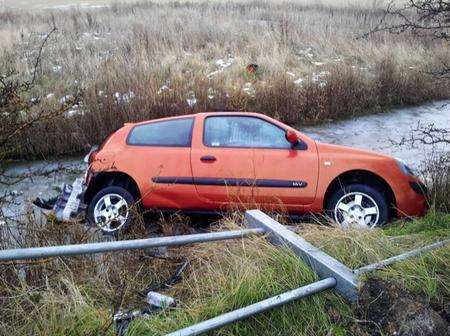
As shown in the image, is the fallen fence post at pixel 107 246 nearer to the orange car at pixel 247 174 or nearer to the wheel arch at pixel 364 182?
the orange car at pixel 247 174

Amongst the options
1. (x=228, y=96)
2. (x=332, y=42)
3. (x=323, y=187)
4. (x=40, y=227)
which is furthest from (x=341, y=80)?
(x=40, y=227)

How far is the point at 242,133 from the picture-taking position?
23.9ft

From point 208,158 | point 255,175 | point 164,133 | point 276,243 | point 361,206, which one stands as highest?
point 276,243

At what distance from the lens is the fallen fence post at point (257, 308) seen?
9.21ft

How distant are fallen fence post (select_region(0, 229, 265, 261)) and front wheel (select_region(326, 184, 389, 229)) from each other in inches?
124

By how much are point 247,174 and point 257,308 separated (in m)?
4.04

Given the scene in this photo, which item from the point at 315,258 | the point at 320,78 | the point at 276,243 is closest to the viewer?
the point at 315,258

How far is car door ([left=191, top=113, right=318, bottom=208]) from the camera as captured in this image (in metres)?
6.99

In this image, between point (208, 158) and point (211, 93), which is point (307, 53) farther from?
point (208, 158)

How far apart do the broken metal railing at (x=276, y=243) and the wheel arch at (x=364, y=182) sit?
3121mm

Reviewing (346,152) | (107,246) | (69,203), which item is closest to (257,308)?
(107,246)

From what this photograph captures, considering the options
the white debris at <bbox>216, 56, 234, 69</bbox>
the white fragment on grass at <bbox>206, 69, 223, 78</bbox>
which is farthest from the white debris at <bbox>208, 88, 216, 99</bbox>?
the white debris at <bbox>216, 56, 234, 69</bbox>

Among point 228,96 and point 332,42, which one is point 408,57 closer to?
point 332,42

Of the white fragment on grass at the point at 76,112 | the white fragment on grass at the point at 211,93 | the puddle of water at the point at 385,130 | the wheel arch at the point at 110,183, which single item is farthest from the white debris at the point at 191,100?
the wheel arch at the point at 110,183
